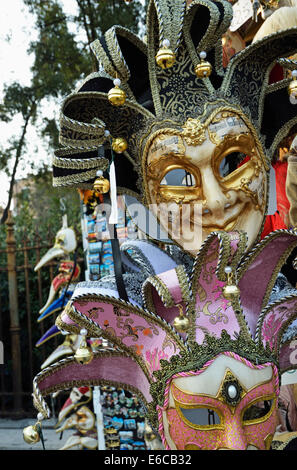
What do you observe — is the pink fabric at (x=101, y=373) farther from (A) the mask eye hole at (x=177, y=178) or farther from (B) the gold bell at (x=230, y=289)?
(A) the mask eye hole at (x=177, y=178)

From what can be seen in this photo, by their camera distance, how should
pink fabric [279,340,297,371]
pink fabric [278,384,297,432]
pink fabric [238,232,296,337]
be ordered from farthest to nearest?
pink fabric [278,384,297,432] → pink fabric [279,340,297,371] → pink fabric [238,232,296,337]

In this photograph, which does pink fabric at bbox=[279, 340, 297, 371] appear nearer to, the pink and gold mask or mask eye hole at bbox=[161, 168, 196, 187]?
the pink and gold mask

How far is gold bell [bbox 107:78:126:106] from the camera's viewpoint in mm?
1312

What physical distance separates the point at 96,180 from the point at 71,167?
8 centimetres

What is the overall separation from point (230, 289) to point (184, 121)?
486 millimetres

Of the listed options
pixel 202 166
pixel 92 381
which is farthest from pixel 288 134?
pixel 92 381

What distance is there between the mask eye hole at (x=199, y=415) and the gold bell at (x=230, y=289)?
0.95 ft

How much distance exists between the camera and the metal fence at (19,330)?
4.57 metres

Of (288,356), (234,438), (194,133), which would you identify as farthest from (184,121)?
(234,438)

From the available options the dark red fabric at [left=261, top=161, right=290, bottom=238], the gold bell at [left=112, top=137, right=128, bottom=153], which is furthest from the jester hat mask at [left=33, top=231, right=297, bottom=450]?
the dark red fabric at [left=261, top=161, right=290, bottom=238]

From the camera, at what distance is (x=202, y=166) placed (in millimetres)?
1349

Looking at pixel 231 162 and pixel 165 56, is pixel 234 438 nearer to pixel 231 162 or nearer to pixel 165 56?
pixel 231 162

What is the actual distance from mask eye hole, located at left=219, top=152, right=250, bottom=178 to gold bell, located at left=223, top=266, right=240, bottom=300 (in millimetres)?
378

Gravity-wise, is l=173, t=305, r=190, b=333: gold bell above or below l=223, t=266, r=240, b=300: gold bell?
below
